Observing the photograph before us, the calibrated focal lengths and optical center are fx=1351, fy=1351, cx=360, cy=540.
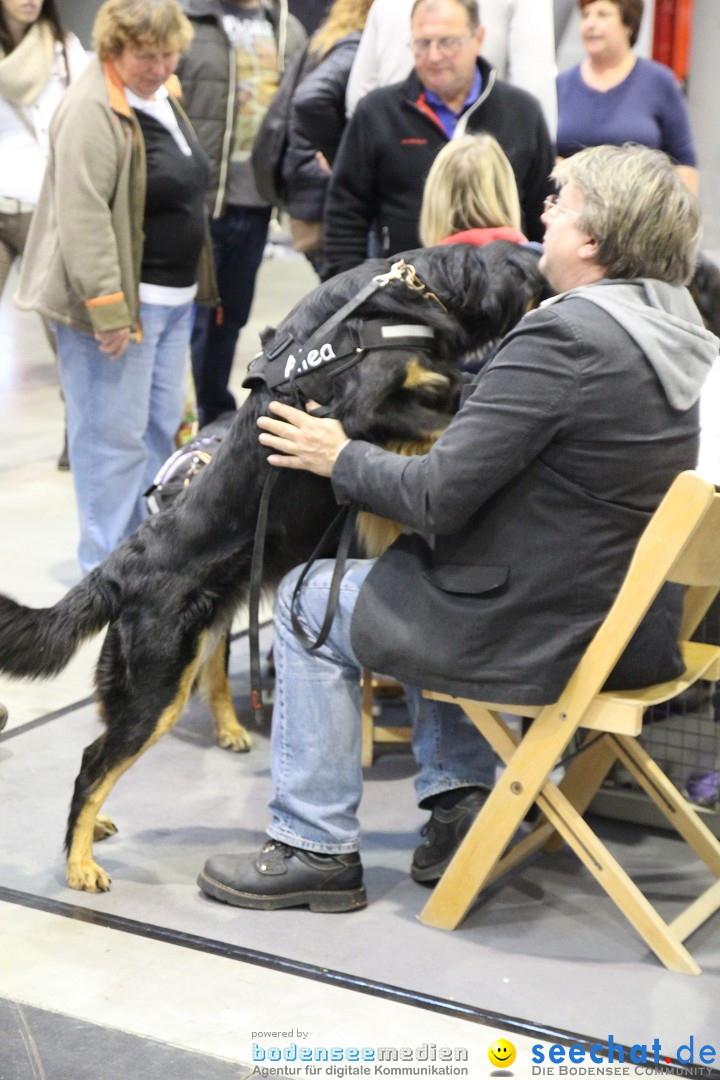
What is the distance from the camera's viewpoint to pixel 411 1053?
2.17m

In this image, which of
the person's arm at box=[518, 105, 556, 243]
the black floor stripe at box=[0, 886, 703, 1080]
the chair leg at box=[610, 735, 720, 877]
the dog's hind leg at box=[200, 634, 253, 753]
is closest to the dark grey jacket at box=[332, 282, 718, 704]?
the chair leg at box=[610, 735, 720, 877]

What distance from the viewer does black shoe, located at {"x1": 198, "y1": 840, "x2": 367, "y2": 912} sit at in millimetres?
2658

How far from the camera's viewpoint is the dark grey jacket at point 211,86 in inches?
197

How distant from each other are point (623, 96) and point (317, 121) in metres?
1.03

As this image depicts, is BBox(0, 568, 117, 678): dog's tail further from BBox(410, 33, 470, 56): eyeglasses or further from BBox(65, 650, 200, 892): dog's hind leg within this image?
BBox(410, 33, 470, 56): eyeglasses

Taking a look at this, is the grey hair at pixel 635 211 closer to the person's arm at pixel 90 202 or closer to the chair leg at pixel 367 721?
the chair leg at pixel 367 721

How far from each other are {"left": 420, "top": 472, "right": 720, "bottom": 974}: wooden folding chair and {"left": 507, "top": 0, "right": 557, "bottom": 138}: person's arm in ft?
6.75

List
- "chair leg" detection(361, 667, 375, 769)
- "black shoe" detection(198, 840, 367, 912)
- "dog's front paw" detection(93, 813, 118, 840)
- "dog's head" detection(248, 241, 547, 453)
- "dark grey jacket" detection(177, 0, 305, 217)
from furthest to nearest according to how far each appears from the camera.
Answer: "dark grey jacket" detection(177, 0, 305, 217), "chair leg" detection(361, 667, 375, 769), "dog's front paw" detection(93, 813, 118, 840), "black shoe" detection(198, 840, 367, 912), "dog's head" detection(248, 241, 547, 453)

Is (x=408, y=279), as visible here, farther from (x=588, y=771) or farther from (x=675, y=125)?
(x=675, y=125)

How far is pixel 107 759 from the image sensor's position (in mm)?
2717

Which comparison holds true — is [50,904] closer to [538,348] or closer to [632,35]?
[538,348]

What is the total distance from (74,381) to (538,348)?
2.18 m

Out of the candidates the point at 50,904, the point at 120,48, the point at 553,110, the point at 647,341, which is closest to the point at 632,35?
the point at 553,110

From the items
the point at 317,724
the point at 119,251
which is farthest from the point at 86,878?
the point at 119,251
